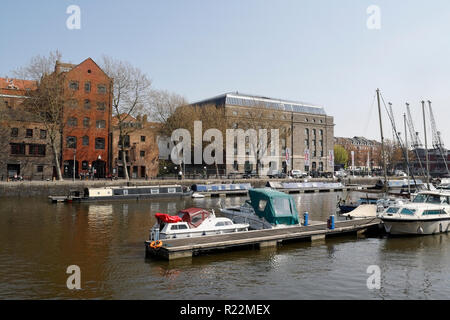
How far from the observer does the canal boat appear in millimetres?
49438

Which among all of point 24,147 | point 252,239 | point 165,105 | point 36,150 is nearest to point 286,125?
point 165,105

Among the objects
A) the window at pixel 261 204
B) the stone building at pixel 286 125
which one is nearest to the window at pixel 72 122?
the stone building at pixel 286 125

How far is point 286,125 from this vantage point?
106500 mm

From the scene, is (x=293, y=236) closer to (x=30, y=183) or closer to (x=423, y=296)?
(x=423, y=296)

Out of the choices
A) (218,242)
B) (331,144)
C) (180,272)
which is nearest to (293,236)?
(218,242)

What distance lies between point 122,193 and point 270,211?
30998 millimetres

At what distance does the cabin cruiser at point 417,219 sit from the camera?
28.2 meters

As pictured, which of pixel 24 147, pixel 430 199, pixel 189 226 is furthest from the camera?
pixel 24 147

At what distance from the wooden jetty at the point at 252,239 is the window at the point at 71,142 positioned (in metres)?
53.0

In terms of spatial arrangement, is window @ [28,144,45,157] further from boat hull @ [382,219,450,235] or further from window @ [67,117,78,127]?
boat hull @ [382,219,450,235]

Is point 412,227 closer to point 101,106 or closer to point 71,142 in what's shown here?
point 71,142

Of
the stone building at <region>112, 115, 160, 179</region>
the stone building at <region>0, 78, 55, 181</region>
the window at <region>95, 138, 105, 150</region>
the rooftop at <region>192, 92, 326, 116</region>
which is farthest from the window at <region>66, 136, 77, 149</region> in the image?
the rooftop at <region>192, 92, 326, 116</region>

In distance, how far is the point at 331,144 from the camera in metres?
120
